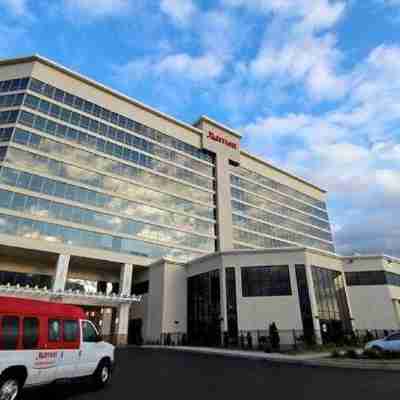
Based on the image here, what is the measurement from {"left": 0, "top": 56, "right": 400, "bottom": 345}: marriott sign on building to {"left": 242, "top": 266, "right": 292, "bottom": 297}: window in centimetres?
11

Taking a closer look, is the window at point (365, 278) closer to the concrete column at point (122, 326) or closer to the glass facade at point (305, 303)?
the glass facade at point (305, 303)

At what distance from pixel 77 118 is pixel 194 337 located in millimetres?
36651

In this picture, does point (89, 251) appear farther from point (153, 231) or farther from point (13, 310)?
point (13, 310)

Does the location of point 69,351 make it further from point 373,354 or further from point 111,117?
point 111,117

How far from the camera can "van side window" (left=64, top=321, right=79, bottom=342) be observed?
977cm

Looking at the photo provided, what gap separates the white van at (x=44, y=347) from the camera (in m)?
7.77

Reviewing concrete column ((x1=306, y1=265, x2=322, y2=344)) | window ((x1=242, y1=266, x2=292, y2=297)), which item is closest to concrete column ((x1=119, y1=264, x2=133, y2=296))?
window ((x1=242, y1=266, x2=292, y2=297))

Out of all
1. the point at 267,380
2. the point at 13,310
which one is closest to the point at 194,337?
the point at 267,380

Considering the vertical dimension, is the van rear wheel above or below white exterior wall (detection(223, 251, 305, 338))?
below

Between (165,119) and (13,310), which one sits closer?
(13,310)

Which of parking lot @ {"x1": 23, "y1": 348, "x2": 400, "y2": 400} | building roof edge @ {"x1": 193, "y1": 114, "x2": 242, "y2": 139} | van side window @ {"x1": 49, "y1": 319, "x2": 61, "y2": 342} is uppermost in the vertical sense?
building roof edge @ {"x1": 193, "y1": 114, "x2": 242, "y2": 139}

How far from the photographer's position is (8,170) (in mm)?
39562

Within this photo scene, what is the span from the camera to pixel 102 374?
10.7 m

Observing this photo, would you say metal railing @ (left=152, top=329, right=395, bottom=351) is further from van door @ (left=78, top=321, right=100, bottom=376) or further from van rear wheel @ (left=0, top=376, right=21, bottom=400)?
van rear wheel @ (left=0, top=376, right=21, bottom=400)
